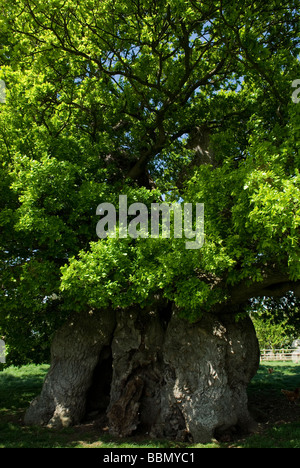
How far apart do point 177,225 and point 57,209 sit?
2.99 meters

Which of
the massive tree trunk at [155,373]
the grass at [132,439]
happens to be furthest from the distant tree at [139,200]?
the grass at [132,439]

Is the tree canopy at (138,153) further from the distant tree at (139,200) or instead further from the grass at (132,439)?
the grass at (132,439)

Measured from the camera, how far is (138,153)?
41.2ft

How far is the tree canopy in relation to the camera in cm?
684

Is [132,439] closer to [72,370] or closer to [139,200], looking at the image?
[72,370]

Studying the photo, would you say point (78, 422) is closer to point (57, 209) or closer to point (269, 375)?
point (57, 209)

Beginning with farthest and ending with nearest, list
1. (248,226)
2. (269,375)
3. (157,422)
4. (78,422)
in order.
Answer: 1. (269,375)
2. (78,422)
3. (157,422)
4. (248,226)

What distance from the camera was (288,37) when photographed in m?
10.0

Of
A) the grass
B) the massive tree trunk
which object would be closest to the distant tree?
the massive tree trunk

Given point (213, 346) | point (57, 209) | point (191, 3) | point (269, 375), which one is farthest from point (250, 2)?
point (269, 375)

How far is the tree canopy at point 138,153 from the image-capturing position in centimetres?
684

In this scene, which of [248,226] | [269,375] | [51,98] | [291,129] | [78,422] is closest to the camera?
[248,226]

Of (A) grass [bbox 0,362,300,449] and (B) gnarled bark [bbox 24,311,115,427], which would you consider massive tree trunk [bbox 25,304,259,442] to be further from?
(A) grass [bbox 0,362,300,449]

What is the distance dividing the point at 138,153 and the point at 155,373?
24.0 feet
